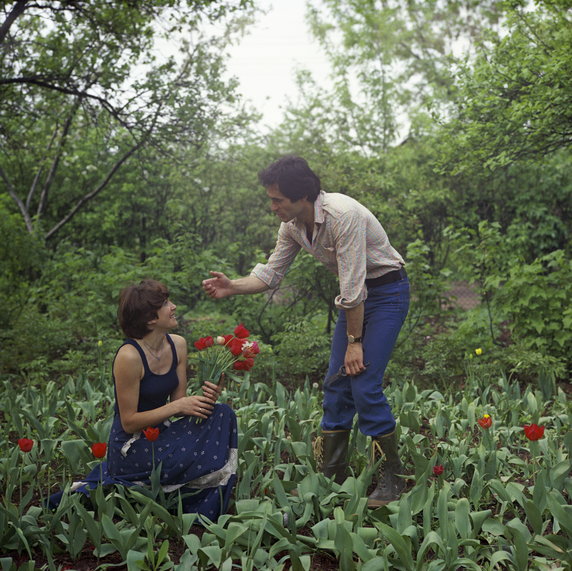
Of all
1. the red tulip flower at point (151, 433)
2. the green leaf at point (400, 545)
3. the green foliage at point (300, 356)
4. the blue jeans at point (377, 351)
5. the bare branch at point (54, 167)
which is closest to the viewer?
the green leaf at point (400, 545)

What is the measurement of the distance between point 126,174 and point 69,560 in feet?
27.6

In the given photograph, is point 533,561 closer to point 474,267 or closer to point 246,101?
point 474,267

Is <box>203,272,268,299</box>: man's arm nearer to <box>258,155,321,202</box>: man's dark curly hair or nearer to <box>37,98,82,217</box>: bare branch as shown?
<box>258,155,321,202</box>: man's dark curly hair

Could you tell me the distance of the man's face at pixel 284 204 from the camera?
2.80 meters

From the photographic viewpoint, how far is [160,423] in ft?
8.94

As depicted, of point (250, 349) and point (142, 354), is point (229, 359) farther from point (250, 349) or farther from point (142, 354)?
point (142, 354)

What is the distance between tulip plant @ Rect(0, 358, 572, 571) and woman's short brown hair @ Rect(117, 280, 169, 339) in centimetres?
34

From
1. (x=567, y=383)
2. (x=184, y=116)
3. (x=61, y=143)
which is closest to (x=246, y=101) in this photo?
(x=184, y=116)

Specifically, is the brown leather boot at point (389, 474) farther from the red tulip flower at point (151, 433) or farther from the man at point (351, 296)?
the red tulip flower at point (151, 433)

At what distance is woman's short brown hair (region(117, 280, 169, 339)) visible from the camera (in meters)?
2.63

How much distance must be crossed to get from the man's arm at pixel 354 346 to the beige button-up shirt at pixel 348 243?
0.05 m

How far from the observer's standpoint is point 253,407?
400cm

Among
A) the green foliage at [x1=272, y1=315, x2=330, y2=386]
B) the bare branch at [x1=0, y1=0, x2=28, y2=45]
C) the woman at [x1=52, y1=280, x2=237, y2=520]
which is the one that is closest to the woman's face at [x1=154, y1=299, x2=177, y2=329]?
the woman at [x1=52, y1=280, x2=237, y2=520]

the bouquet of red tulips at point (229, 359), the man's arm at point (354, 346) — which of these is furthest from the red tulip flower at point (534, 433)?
the bouquet of red tulips at point (229, 359)
